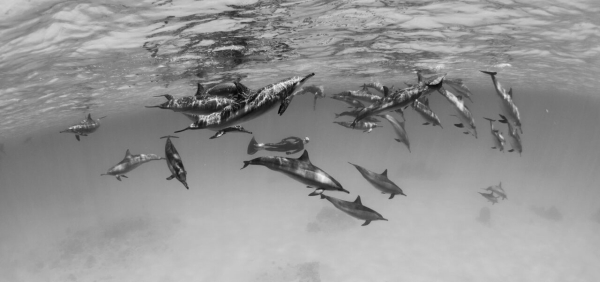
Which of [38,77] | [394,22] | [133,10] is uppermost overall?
[133,10]

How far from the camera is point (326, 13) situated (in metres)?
10.6

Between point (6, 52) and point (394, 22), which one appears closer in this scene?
point (6, 52)

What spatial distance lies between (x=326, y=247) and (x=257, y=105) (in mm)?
20444

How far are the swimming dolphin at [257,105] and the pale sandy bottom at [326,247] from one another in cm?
1659

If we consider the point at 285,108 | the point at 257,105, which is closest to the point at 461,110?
the point at 285,108

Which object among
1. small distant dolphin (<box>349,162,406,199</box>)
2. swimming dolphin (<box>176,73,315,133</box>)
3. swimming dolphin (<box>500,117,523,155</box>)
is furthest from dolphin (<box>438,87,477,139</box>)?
swimming dolphin (<box>176,73,315,133</box>)

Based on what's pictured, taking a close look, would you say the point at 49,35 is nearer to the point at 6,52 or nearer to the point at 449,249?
the point at 6,52

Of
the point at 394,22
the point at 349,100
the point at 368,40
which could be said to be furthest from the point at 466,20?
the point at 349,100

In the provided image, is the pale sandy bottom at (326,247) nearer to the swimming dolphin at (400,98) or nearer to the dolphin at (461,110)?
the dolphin at (461,110)

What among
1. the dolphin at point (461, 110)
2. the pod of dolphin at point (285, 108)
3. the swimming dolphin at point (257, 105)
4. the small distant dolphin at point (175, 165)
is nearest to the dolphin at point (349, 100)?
the pod of dolphin at point (285, 108)

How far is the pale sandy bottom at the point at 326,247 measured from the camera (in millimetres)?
18688

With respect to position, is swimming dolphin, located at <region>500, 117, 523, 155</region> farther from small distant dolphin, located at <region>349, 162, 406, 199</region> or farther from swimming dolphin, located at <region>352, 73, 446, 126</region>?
swimming dolphin, located at <region>352, 73, 446, 126</region>

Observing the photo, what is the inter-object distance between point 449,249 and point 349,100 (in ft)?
59.7

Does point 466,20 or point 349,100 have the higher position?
point 466,20
